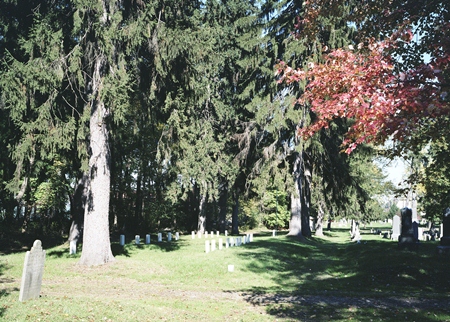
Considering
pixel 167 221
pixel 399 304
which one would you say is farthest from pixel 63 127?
pixel 167 221

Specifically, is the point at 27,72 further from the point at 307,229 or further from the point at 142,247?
the point at 307,229

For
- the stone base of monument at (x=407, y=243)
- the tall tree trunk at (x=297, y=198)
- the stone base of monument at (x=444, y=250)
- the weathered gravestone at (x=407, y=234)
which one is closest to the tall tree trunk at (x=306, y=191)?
the tall tree trunk at (x=297, y=198)

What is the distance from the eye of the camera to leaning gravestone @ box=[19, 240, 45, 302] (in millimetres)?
9133

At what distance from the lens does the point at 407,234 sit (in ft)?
70.9

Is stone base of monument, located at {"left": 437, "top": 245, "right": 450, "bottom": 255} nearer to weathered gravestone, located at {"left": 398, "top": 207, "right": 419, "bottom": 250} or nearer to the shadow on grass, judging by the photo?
the shadow on grass

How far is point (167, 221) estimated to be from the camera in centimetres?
4328

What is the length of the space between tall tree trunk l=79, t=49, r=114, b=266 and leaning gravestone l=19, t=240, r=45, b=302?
547 cm

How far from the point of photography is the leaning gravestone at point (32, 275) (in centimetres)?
913

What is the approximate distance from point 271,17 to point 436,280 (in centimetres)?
2151

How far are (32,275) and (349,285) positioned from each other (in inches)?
370

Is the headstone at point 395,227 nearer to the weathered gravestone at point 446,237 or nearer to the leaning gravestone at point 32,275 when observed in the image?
the weathered gravestone at point 446,237

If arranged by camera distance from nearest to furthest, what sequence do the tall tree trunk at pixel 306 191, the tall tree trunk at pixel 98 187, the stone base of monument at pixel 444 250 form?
the tall tree trunk at pixel 98 187 < the stone base of monument at pixel 444 250 < the tall tree trunk at pixel 306 191

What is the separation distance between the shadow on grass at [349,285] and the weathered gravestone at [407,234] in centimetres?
193

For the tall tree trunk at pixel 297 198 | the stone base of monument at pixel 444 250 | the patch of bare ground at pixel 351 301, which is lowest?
the patch of bare ground at pixel 351 301
